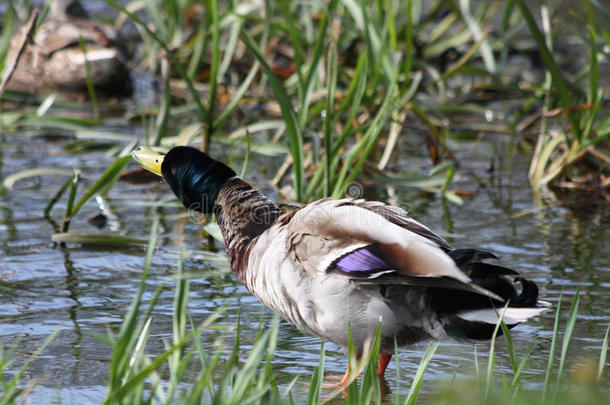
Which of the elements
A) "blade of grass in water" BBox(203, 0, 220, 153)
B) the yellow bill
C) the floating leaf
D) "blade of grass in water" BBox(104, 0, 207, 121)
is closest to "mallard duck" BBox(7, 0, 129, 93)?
"blade of grass in water" BBox(203, 0, 220, 153)

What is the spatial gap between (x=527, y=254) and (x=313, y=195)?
3.30 ft

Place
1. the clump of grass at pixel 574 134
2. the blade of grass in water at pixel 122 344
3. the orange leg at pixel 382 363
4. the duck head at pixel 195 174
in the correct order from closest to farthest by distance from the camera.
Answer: the blade of grass in water at pixel 122 344 < the orange leg at pixel 382 363 < the duck head at pixel 195 174 < the clump of grass at pixel 574 134

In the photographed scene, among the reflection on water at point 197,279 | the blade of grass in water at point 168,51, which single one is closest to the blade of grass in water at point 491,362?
the reflection on water at point 197,279

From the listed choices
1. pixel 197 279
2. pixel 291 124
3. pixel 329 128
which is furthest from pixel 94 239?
pixel 329 128

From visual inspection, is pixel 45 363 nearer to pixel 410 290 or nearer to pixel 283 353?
pixel 283 353

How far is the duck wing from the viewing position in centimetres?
247

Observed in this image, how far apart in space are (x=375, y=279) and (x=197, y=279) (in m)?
1.59

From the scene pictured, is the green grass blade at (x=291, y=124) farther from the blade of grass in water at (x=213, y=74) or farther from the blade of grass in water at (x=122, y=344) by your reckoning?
the blade of grass in water at (x=122, y=344)

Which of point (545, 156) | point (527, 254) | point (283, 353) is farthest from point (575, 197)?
point (283, 353)

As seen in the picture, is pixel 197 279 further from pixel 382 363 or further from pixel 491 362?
pixel 491 362

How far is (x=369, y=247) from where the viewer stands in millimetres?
2615

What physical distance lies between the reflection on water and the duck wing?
0.96 feet

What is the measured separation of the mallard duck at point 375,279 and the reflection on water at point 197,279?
0.17m

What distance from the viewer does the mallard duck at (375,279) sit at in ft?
8.30
